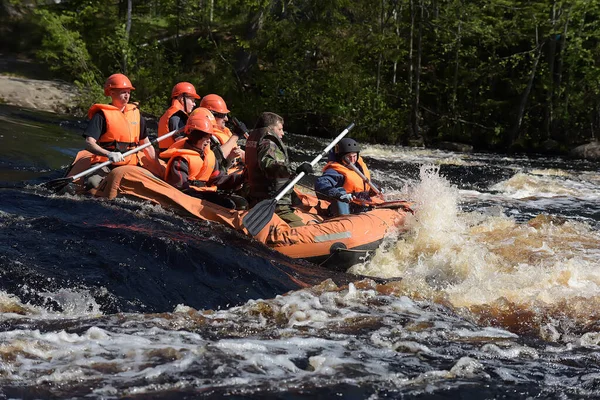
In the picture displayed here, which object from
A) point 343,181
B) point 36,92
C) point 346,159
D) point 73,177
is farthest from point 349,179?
point 36,92

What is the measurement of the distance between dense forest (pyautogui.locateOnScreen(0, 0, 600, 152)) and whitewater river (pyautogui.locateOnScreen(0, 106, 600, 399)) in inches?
496

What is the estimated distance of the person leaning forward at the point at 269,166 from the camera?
24.8ft

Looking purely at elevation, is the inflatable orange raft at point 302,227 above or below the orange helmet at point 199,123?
below

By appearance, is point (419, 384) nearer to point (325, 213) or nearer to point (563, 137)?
point (325, 213)

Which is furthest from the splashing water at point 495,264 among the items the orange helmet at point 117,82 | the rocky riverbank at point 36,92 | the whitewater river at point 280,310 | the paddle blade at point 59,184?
the rocky riverbank at point 36,92

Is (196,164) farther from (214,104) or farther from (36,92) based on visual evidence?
(36,92)

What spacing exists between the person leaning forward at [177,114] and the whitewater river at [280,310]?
186 centimetres

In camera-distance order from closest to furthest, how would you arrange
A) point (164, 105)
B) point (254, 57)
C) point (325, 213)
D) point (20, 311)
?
point (20, 311)
point (325, 213)
point (164, 105)
point (254, 57)

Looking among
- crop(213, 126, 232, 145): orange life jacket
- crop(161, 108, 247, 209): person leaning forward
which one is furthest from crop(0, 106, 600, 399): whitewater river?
crop(213, 126, 232, 145): orange life jacket

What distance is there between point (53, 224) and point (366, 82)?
53.5 feet

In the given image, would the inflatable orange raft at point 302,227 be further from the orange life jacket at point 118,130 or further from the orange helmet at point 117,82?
the orange helmet at point 117,82

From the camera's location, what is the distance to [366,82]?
72.7 feet

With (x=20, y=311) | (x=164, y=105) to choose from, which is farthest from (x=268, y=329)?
(x=164, y=105)

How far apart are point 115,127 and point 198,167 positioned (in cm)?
126
